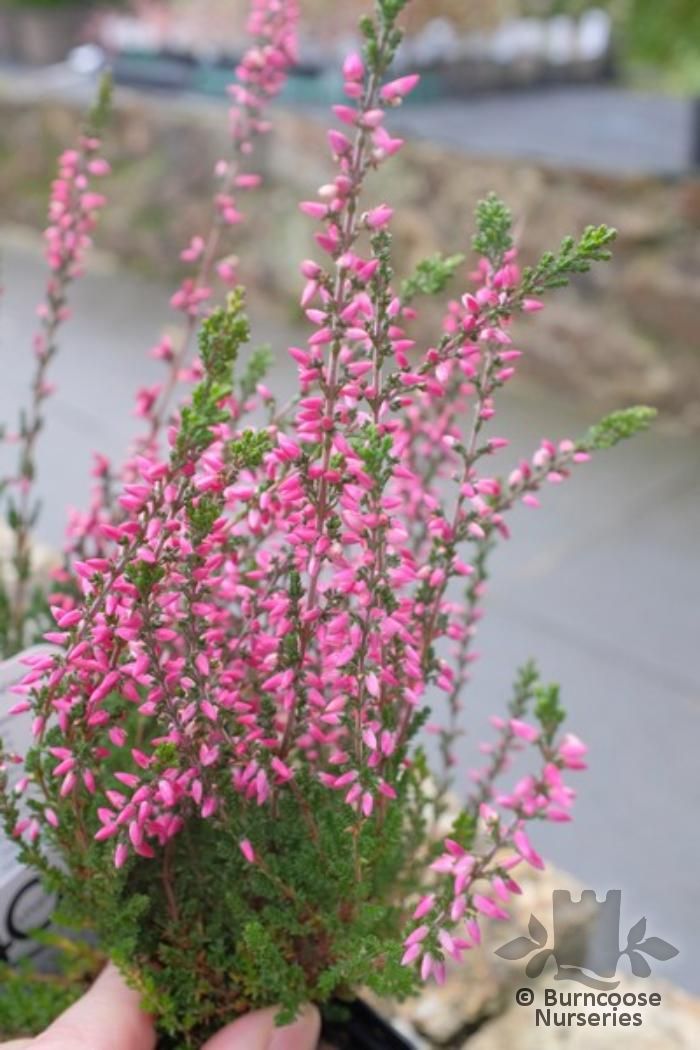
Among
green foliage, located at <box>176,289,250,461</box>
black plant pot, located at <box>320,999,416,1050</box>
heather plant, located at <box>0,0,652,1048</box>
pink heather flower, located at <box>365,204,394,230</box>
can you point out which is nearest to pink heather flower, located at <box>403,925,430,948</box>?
heather plant, located at <box>0,0,652,1048</box>

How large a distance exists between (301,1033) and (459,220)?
10.1 ft

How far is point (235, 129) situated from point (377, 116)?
652 millimetres

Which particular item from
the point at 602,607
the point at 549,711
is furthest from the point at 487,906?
the point at 602,607

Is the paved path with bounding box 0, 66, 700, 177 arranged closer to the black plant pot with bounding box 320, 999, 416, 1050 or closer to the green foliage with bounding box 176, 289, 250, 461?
the black plant pot with bounding box 320, 999, 416, 1050

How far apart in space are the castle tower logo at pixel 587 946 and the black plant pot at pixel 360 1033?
0.13 m

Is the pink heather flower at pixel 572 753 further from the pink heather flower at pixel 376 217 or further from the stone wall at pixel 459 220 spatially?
the stone wall at pixel 459 220

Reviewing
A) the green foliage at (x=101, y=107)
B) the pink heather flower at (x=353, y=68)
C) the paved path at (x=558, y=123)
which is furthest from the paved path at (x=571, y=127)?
the pink heather flower at (x=353, y=68)

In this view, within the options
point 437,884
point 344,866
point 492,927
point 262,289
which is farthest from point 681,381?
point 344,866

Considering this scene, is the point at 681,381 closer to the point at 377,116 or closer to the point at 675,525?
the point at 675,525

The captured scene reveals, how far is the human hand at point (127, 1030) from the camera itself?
3.38 ft

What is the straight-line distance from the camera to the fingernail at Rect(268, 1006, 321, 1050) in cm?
105

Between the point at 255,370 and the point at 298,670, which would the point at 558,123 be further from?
the point at 298,670

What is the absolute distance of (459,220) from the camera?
3826 mm

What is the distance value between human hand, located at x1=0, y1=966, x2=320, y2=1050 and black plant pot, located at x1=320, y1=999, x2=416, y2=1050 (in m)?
0.11
